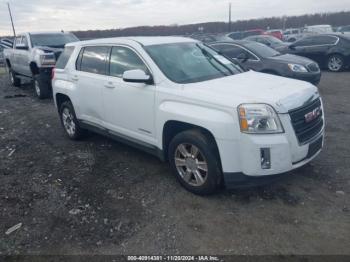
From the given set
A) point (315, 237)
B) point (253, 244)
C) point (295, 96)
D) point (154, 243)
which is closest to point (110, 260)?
point (154, 243)

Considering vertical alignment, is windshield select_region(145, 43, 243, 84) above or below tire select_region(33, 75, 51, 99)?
above

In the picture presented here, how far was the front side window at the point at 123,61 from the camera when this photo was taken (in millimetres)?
4552

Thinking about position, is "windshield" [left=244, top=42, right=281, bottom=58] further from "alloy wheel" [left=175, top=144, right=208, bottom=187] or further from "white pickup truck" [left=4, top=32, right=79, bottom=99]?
"alloy wheel" [left=175, top=144, right=208, bottom=187]

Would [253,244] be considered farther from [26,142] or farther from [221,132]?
[26,142]

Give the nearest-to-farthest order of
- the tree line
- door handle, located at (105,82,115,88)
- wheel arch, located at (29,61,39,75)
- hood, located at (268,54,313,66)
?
1. door handle, located at (105,82,115,88)
2. hood, located at (268,54,313,66)
3. wheel arch, located at (29,61,39,75)
4. the tree line

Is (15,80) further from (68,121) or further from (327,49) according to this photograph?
(327,49)

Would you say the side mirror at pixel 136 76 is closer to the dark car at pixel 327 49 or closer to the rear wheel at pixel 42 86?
the rear wheel at pixel 42 86

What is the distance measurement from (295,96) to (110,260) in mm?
2577

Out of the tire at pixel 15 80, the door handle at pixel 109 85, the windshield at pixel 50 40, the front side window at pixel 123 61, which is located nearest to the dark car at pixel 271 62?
the front side window at pixel 123 61

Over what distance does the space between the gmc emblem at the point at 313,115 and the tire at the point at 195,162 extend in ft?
3.65

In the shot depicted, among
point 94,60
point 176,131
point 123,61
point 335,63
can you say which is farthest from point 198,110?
point 335,63

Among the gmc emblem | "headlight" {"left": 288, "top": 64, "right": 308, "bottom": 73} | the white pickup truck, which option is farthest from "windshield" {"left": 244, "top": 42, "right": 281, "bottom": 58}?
the white pickup truck

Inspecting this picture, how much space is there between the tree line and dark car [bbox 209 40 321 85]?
39.6 m

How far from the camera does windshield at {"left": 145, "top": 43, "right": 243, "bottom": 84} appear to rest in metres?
4.32
